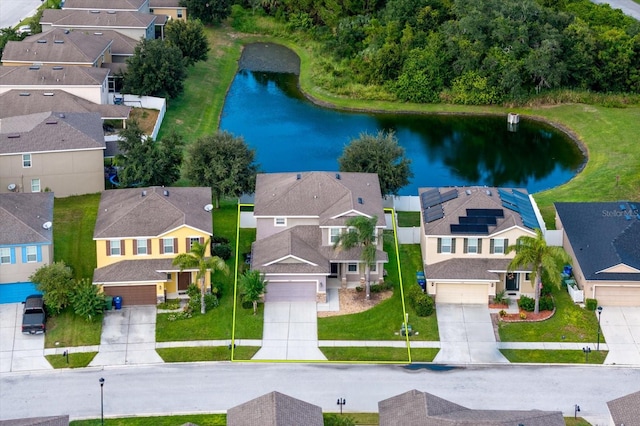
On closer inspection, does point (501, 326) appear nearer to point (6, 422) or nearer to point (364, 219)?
point (364, 219)

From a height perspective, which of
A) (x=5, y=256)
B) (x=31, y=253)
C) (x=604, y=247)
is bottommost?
(x=5, y=256)

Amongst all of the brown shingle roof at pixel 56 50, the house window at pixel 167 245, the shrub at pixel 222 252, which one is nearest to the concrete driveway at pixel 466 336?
the shrub at pixel 222 252

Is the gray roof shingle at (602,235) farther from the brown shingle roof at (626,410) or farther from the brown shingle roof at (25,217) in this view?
the brown shingle roof at (25,217)

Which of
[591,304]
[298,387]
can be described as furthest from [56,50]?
[591,304]

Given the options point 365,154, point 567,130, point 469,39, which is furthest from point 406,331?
point 469,39

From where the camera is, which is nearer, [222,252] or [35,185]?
[222,252]

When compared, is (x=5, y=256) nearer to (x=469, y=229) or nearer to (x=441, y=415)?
(x=469, y=229)
